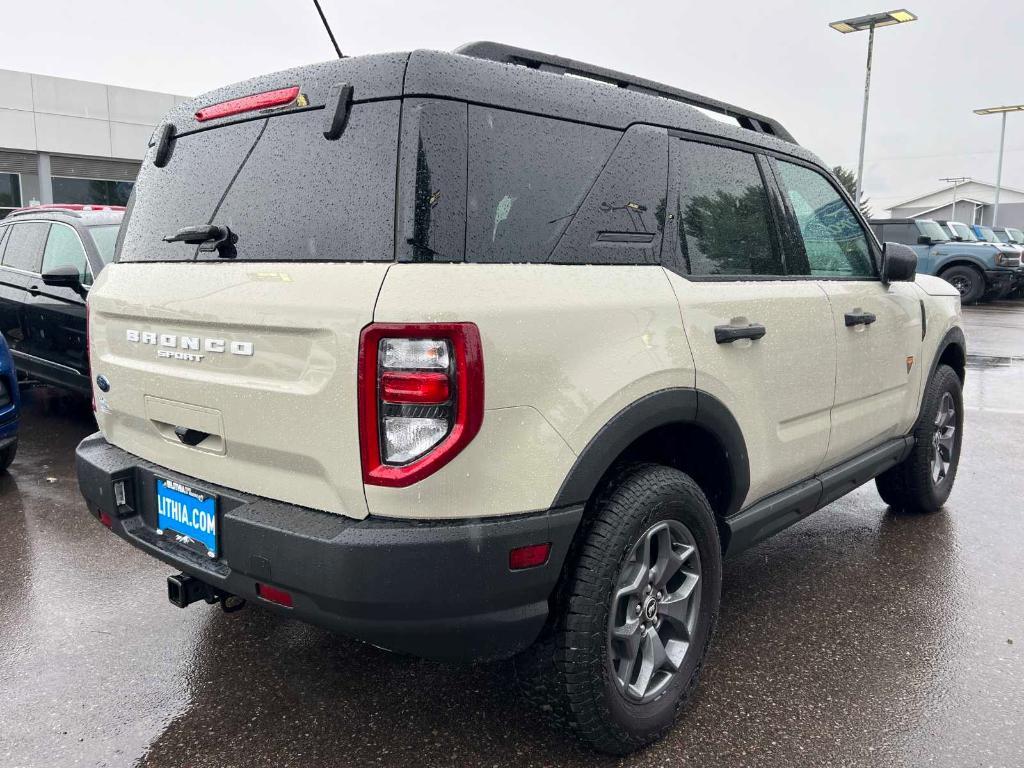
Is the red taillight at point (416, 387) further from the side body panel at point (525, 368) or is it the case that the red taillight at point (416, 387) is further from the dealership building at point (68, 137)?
the dealership building at point (68, 137)

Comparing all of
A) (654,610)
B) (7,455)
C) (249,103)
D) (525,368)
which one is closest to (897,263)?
(654,610)

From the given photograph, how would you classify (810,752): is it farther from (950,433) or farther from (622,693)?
(950,433)

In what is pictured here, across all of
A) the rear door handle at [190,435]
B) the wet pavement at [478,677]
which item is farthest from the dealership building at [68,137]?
the rear door handle at [190,435]

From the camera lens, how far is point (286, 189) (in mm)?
2162

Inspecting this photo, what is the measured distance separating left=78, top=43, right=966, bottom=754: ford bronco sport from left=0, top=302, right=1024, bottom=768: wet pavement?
0.38m

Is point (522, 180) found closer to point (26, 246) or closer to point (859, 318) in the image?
point (859, 318)

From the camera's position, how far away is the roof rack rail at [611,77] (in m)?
2.19

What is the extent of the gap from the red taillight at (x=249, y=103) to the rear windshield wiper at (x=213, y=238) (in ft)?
1.17

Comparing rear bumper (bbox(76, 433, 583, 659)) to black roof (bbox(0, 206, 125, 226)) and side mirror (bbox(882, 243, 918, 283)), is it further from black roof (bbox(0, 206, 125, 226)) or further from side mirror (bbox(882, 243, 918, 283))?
black roof (bbox(0, 206, 125, 226))

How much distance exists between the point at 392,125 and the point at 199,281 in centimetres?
73

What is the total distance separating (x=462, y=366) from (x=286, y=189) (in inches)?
30.2

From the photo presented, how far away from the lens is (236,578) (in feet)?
6.95

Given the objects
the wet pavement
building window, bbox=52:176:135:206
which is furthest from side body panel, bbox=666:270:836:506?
building window, bbox=52:176:135:206

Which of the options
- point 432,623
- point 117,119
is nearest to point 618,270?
point 432,623
